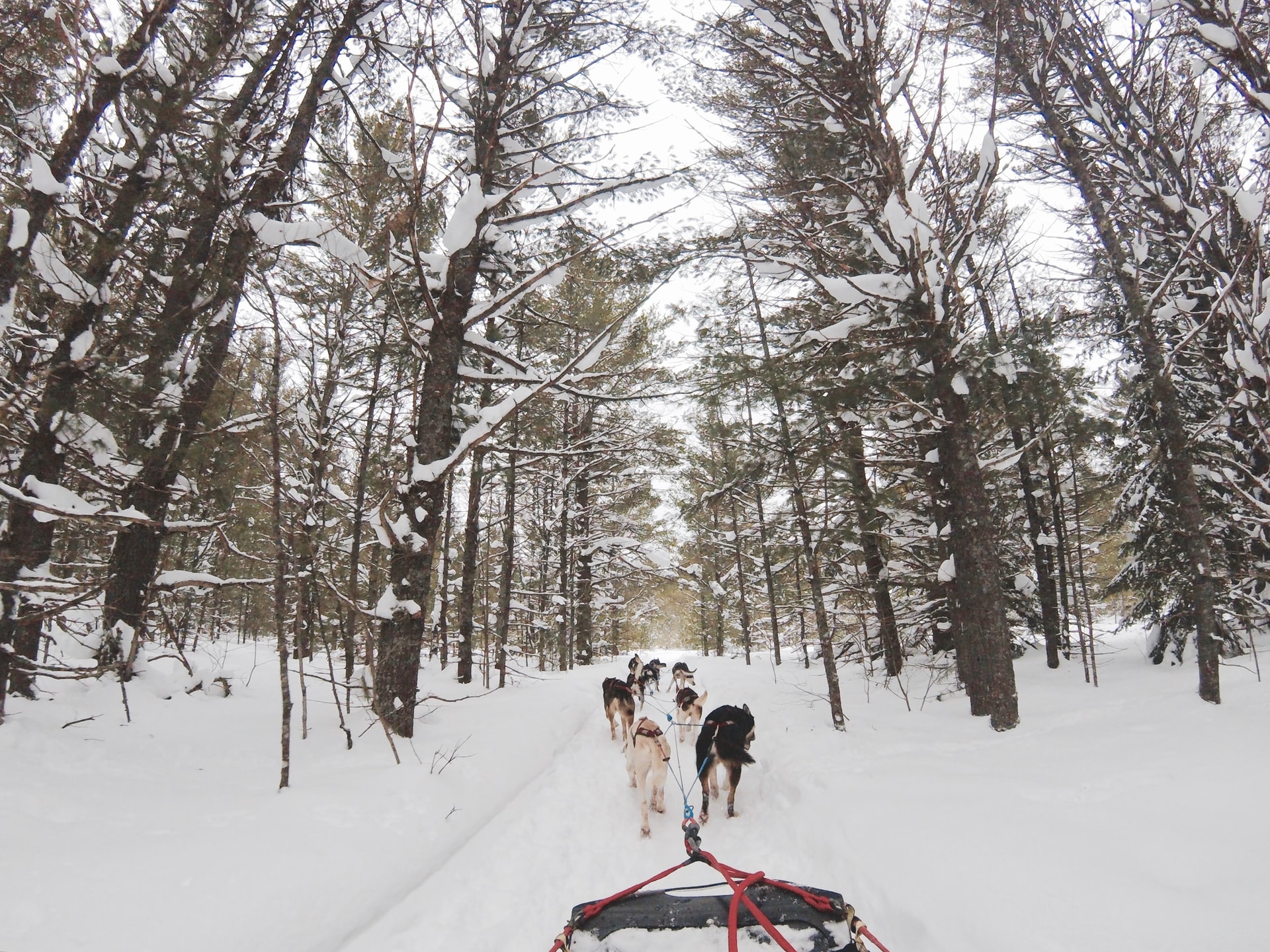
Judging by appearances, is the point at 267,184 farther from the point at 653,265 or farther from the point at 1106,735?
the point at 1106,735

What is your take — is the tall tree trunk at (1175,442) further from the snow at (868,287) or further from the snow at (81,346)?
the snow at (81,346)

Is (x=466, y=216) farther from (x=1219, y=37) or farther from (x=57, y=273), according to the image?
(x=1219, y=37)

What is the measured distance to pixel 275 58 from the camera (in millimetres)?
6871

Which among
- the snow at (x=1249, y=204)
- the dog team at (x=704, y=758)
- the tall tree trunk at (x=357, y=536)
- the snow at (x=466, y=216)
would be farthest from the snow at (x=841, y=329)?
the tall tree trunk at (x=357, y=536)

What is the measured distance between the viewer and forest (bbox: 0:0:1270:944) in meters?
4.98

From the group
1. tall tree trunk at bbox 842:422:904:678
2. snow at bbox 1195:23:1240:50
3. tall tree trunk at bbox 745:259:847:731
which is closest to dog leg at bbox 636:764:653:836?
tall tree trunk at bbox 745:259:847:731

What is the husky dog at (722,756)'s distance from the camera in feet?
19.1

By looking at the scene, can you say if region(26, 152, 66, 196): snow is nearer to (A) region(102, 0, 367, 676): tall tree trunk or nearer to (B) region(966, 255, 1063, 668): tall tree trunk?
(A) region(102, 0, 367, 676): tall tree trunk

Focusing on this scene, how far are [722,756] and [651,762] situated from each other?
2.61 ft

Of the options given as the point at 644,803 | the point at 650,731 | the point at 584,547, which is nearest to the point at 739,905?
the point at 644,803

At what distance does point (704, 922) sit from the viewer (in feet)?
9.67

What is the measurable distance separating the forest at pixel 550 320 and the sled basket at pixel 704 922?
335cm

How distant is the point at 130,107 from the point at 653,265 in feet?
19.9

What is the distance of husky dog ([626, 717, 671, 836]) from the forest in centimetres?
281
